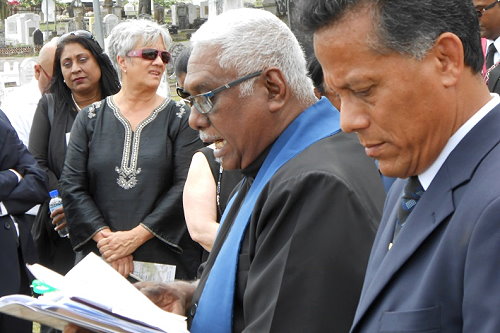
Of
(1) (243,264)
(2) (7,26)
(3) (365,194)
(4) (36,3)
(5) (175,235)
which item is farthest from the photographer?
(4) (36,3)

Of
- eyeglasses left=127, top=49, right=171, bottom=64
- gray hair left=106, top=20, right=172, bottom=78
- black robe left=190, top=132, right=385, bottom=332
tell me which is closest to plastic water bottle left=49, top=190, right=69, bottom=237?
gray hair left=106, top=20, right=172, bottom=78

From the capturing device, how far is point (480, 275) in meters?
1.40

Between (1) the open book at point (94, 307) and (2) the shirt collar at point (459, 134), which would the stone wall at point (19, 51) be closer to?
(1) the open book at point (94, 307)

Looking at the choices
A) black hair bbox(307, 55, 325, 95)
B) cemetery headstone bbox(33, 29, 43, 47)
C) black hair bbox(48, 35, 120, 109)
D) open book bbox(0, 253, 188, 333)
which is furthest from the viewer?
cemetery headstone bbox(33, 29, 43, 47)

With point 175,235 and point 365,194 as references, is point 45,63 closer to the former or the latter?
point 175,235

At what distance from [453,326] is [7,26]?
95.9ft

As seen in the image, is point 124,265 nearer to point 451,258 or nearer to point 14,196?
point 14,196

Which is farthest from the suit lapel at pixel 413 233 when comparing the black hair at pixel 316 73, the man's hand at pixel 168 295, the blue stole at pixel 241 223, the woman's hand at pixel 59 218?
the woman's hand at pixel 59 218

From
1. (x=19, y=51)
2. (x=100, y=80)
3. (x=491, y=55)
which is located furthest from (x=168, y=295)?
(x=19, y=51)

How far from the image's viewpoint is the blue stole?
241 centimetres

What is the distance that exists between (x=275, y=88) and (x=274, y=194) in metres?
0.41

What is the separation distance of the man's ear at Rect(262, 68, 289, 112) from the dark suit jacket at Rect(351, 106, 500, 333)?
900 millimetres

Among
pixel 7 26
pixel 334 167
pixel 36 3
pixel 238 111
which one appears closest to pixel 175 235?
pixel 238 111

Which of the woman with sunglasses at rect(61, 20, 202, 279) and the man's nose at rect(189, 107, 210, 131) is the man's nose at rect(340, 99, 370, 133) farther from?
the woman with sunglasses at rect(61, 20, 202, 279)
